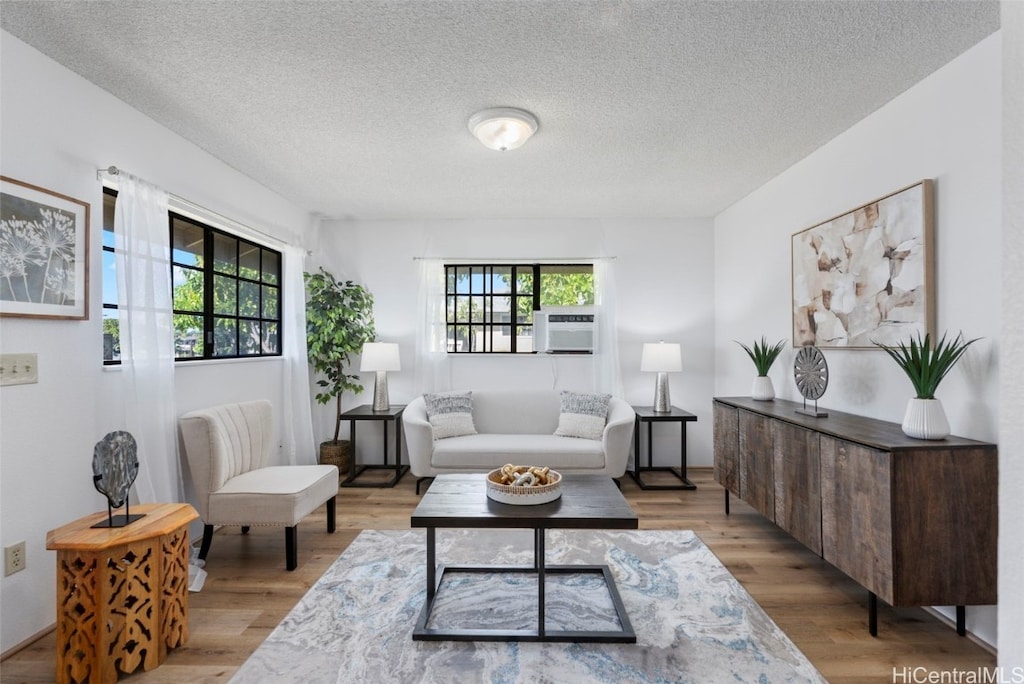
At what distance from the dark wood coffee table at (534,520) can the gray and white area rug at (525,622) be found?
3 centimetres

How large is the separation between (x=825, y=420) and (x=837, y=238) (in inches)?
42.9

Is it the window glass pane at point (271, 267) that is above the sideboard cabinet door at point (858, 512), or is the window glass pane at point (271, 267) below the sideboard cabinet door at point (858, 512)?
above

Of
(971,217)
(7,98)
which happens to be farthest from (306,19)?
(971,217)

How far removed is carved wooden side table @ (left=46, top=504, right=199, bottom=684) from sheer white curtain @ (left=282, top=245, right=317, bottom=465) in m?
2.03

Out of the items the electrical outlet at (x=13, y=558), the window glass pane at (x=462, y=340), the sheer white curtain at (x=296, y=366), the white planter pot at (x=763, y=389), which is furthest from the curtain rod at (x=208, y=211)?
the white planter pot at (x=763, y=389)

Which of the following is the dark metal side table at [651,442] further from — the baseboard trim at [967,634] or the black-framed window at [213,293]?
the black-framed window at [213,293]

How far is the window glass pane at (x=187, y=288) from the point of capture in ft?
9.73

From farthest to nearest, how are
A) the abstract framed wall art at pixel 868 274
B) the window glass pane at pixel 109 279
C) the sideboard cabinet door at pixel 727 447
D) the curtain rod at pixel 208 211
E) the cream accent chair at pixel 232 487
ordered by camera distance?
the sideboard cabinet door at pixel 727 447
the cream accent chair at pixel 232 487
the window glass pane at pixel 109 279
the curtain rod at pixel 208 211
the abstract framed wall art at pixel 868 274

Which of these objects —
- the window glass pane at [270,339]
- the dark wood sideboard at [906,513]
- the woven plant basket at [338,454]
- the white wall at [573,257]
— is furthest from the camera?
the white wall at [573,257]

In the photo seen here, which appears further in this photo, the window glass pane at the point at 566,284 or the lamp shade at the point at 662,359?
the window glass pane at the point at 566,284

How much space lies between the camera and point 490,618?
6.98 ft

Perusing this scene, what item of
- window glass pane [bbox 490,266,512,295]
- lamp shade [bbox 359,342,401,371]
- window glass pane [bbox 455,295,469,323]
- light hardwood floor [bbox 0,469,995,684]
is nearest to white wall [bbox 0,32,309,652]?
light hardwood floor [bbox 0,469,995,684]

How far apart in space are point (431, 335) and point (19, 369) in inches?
116

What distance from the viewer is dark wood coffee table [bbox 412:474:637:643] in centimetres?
197
